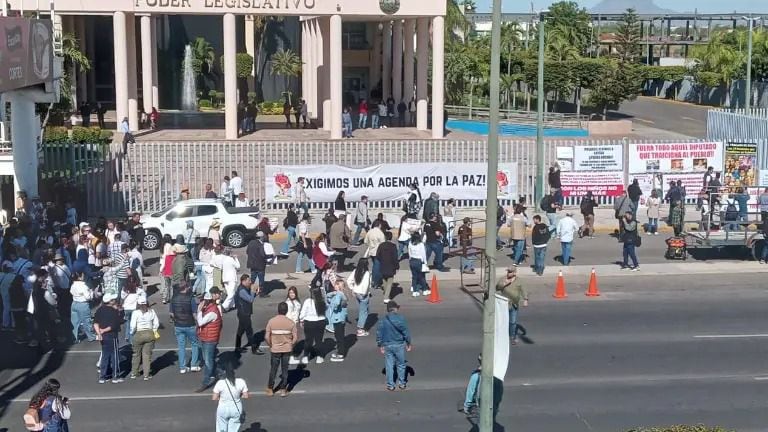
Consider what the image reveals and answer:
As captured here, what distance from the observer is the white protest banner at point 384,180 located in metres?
31.2

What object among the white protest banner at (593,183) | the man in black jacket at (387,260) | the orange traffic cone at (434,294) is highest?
the white protest banner at (593,183)

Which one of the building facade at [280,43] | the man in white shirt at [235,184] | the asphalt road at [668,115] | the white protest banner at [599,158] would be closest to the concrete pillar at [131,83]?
the building facade at [280,43]

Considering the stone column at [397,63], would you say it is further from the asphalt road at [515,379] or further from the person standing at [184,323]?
the person standing at [184,323]

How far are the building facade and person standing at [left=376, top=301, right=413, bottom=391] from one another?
19397mm

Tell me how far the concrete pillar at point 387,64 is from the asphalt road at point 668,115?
14.0 m

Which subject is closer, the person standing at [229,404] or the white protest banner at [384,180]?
the person standing at [229,404]

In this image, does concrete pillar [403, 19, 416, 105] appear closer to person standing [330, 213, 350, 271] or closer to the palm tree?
the palm tree

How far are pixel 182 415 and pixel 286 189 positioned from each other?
655 inches

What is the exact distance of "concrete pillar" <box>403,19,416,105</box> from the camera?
159 feet

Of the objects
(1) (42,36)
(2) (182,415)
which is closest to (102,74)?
(1) (42,36)

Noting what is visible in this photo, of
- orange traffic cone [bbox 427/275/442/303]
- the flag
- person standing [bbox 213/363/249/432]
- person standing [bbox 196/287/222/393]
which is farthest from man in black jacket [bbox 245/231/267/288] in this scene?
the flag

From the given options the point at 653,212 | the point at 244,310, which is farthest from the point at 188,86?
the point at 244,310

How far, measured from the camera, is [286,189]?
31.3 meters

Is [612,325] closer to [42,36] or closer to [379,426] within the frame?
[379,426]
